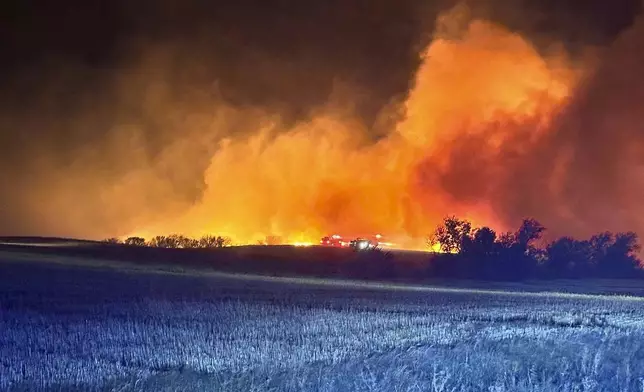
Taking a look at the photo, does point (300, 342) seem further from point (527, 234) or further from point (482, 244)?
→ point (527, 234)

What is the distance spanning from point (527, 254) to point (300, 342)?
149 ft

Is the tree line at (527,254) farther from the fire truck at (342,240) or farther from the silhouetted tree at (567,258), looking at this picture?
the fire truck at (342,240)

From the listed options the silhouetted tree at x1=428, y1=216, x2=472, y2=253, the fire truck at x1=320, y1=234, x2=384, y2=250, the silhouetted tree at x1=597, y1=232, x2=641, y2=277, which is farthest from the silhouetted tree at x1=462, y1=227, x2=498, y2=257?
the fire truck at x1=320, y1=234, x2=384, y2=250

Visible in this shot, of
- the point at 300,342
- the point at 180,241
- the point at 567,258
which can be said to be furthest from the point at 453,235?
the point at 300,342

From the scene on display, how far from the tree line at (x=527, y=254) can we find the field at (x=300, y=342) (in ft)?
84.5

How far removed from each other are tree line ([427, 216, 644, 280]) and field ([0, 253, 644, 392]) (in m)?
25.8

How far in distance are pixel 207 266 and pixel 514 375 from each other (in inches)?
1662

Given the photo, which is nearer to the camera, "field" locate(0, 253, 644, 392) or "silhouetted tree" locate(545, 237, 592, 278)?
"field" locate(0, 253, 644, 392)

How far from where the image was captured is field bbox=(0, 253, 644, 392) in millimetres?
14656

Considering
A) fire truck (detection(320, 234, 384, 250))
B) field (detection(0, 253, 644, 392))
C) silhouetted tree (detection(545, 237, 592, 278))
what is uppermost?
fire truck (detection(320, 234, 384, 250))

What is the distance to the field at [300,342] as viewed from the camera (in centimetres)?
1466

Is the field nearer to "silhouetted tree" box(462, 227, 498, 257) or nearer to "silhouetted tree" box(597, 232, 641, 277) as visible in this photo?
"silhouetted tree" box(462, 227, 498, 257)

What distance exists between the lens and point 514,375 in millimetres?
15172

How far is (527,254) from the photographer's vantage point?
204 ft
